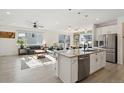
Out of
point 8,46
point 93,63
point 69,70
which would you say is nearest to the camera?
point 69,70

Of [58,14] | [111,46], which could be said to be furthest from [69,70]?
[111,46]

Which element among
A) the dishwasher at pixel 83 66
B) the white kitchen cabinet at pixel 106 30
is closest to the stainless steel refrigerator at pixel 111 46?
the white kitchen cabinet at pixel 106 30

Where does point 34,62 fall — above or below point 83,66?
below

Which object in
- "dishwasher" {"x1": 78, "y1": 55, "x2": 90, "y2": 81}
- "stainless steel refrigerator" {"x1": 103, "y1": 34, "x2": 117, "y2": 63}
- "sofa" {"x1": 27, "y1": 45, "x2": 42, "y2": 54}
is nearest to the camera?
"dishwasher" {"x1": 78, "y1": 55, "x2": 90, "y2": 81}

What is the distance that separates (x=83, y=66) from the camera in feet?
10.0

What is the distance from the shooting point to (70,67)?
8.63ft

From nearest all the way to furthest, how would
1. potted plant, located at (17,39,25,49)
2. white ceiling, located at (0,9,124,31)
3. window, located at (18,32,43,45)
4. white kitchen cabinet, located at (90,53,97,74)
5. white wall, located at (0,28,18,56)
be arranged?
white kitchen cabinet, located at (90,53,97,74) < white ceiling, located at (0,9,124,31) < white wall, located at (0,28,18,56) < potted plant, located at (17,39,25,49) < window, located at (18,32,43,45)

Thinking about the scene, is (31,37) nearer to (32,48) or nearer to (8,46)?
(32,48)

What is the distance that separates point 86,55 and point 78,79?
788mm

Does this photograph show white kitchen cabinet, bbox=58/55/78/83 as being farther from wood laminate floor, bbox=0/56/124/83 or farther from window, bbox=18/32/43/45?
window, bbox=18/32/43/45

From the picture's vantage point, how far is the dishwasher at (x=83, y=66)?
9.60 ft

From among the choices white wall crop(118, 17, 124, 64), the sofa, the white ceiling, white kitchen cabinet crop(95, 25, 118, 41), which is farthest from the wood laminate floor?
the sofa

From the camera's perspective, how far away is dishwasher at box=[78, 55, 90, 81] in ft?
9.60
